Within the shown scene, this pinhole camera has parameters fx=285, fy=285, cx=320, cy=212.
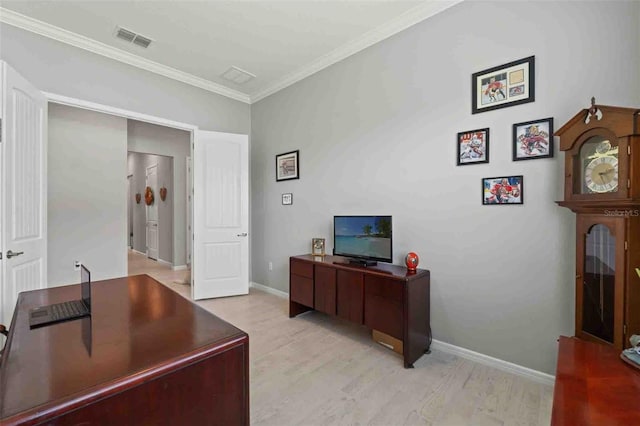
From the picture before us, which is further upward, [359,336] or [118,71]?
[118,71]

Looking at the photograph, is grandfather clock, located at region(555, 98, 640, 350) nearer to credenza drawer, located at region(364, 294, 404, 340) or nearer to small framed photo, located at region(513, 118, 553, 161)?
small framed photo, located at region(513, 118, 553, 161)

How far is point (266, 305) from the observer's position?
3.67m

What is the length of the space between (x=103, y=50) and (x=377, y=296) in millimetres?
3909

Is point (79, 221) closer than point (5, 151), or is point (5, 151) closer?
point (5, 151)

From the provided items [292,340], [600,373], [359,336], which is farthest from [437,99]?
Result: [292,340]

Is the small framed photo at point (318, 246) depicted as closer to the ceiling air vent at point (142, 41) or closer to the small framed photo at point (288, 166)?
the small framed photo at point (288, 166)

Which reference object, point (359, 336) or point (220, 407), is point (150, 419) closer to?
point (220, 407)

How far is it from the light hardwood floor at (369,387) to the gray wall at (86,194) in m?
2.73

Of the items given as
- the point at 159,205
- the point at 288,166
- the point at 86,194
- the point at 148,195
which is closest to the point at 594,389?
the point at 288,166

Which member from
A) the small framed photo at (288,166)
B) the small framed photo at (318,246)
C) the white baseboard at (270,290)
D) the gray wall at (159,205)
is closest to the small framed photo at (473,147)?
the small framed photo at (318,246)

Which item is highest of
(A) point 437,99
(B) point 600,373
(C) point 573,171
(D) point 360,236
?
(A) point 437,99

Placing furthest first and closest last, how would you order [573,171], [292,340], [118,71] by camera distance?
[118,71], [292,340], [573,171]

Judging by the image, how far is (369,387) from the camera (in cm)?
198

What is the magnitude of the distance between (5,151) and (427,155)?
3271 millimetres
